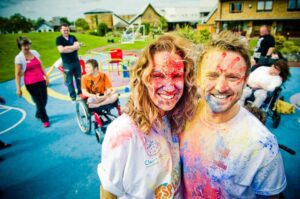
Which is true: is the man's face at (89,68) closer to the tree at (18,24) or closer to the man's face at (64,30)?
the man's face at (64,30)

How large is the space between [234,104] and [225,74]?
234 mm

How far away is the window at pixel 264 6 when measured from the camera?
1024 inches

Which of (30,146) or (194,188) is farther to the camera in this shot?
(30,146)

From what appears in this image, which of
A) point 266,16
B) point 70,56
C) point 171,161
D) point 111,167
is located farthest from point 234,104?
point 266,16

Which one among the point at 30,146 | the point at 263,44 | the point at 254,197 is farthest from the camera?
the point at 263,44

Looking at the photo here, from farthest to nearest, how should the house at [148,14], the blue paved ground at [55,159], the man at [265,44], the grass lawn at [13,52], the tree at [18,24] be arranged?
1. the house at [148,14]
2. the tree at [18,24]
3. the grass lawn at [13,52]
4. the man at [265,44]
5. the blue paved ground at [55,159]

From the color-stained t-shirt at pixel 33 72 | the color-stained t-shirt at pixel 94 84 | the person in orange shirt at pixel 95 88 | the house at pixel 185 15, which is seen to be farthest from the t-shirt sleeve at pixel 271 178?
the house at pixel 185 15

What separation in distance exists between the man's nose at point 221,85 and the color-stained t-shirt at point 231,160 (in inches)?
8.2

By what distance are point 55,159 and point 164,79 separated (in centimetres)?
350

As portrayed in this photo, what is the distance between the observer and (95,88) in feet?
13.6

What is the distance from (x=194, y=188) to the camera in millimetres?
1441

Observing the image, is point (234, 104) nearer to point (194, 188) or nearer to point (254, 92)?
point (194, 188)

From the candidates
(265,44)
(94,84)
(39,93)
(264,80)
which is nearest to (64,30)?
(39,93)

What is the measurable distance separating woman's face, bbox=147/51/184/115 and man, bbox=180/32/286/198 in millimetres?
241
